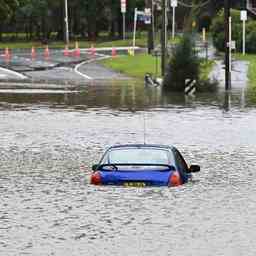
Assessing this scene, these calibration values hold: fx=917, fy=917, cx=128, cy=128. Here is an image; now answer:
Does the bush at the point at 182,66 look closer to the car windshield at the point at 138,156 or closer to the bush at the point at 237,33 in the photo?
the bush at the point at 237,33

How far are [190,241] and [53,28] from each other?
99.5 metres

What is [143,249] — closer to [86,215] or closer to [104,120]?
[86,215]

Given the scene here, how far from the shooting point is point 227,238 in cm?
1582

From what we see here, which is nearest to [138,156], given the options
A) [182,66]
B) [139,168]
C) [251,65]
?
[139,168]

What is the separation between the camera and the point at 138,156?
20.2 metres

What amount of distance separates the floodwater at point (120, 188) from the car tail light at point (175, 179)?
0.19 m

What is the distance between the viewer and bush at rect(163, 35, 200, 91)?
5278 cm

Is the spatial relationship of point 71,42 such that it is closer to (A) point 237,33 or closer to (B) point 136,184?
(A) point 237,33

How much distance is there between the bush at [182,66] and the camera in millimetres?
52781

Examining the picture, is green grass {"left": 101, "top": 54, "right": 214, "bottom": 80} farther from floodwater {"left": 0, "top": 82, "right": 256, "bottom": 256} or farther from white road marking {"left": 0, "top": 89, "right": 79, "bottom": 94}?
floodwater {"left": 0, "top": 82, "right": 256, "bottom": 256}

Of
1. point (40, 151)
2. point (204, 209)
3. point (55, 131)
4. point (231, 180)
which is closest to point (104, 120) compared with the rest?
point (55, 131)

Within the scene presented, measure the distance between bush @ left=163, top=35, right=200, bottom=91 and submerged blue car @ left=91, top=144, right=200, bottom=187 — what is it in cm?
3230

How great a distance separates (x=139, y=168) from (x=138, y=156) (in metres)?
0.58

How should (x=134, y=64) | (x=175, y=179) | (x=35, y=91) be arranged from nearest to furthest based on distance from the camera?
1. (x=175, y=179)
2. (x=35, y=91)
3. (x=134, y=64)
